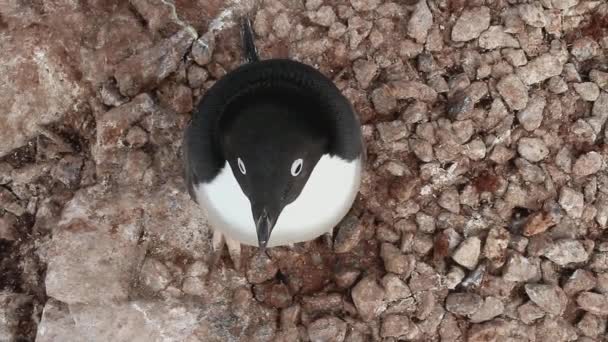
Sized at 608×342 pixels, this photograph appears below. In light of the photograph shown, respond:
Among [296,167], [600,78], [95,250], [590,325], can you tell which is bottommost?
[590,325]

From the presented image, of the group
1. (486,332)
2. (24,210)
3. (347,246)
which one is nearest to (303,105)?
(347,246)

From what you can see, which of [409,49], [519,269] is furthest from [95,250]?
[519,269]

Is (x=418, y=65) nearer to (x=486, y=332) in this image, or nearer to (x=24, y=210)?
(x=486, y=332)

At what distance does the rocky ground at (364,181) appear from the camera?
321cm

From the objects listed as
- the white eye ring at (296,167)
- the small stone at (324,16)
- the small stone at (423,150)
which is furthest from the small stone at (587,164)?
the white eye ring at (296,167)

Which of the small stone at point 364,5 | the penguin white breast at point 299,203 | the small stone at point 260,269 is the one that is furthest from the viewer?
the small stone at point 364,5

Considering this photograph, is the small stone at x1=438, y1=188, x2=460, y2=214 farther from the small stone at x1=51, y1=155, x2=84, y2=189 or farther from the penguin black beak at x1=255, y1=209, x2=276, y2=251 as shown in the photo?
the small stone at x1=51, y1=155, x2=84, y2=189

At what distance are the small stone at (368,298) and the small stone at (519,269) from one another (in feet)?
1.64

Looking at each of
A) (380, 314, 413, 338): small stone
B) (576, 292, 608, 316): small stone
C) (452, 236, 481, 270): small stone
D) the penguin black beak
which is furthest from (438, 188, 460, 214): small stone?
the penguin black beak

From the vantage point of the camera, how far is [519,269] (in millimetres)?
3203

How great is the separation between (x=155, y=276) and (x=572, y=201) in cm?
167

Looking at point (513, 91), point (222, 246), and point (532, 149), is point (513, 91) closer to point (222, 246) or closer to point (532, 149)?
point (532, 149)

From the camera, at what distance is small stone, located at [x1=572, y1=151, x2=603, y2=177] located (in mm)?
3309

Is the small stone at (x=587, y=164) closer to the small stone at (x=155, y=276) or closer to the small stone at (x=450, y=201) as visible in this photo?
the small stone at (x=450, y=201)
